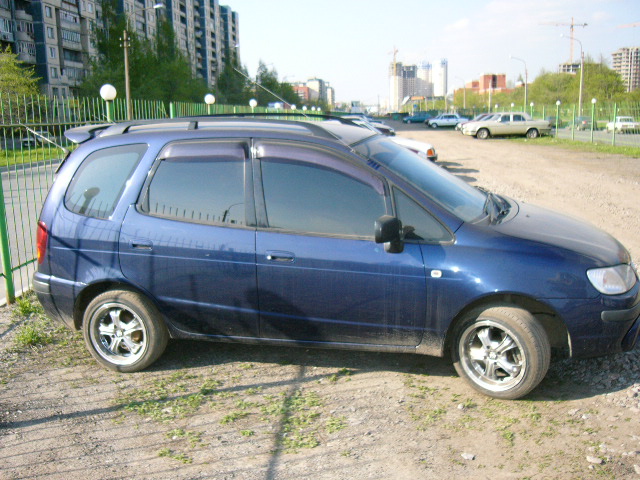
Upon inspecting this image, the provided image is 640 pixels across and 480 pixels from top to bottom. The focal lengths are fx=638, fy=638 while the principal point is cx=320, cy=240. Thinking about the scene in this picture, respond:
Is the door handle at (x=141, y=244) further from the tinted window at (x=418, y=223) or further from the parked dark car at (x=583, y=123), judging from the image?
the parked dark car at (x=583, y=123)

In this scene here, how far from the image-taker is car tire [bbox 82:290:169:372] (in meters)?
4.73

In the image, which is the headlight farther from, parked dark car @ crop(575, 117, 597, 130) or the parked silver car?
the parked silver car

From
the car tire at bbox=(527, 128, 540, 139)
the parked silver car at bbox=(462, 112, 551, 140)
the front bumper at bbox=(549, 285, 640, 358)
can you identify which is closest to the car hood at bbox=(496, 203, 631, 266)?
the front bumper at bbox=(549, 285, 640, 358)

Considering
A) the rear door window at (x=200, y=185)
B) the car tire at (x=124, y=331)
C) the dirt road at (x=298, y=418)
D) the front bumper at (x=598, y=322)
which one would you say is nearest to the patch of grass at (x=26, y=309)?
the dirt road at (x=298, y=418)

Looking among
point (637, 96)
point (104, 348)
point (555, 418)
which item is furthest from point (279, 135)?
point (637, 96)

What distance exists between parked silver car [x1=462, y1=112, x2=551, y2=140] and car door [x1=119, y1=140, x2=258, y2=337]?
37.7m

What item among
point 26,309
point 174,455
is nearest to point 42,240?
point 26,309

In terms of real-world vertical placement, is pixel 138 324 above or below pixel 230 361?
above

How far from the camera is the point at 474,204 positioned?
4840mm

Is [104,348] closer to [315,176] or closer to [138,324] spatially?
[138,324]

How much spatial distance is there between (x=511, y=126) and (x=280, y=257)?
125 feet

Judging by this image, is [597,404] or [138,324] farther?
[138,324]

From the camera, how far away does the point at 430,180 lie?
4793 millimetres

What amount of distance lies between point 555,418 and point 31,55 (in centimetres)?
7548
